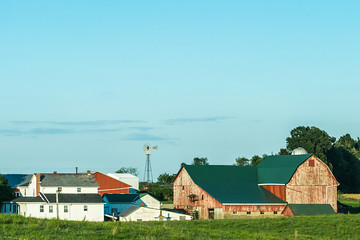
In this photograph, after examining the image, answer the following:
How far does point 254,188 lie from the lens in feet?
219

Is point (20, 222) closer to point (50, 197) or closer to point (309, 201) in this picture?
point (50, 197)

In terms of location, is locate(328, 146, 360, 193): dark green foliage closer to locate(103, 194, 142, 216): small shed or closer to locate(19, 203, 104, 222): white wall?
locate(103, 194, 142, 216): small shed

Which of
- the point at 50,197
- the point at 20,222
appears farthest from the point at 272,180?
the point at 20,222

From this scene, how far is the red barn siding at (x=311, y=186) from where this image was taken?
6588 cm

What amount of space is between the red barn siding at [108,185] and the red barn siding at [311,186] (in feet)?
112

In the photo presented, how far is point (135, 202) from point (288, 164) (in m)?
19.3

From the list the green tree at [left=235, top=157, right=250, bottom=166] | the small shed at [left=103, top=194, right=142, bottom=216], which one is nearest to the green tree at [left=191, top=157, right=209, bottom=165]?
the green tree at [left=235, top=157, right=250, bottom=166]

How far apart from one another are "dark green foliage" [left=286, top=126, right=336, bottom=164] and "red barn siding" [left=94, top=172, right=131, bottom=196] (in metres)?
32.0

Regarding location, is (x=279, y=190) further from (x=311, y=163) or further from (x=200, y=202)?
(x=200, y=202)

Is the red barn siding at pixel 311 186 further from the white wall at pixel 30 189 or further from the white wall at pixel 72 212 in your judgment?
the white wall at pixel 30 189

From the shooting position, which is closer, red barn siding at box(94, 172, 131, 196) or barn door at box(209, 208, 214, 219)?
barn door at box(209, 208, 214, 219)

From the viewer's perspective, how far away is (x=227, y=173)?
70.1 metres

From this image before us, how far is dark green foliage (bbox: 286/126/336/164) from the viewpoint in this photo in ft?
327

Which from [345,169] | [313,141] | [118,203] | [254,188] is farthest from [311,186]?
[345,169]
